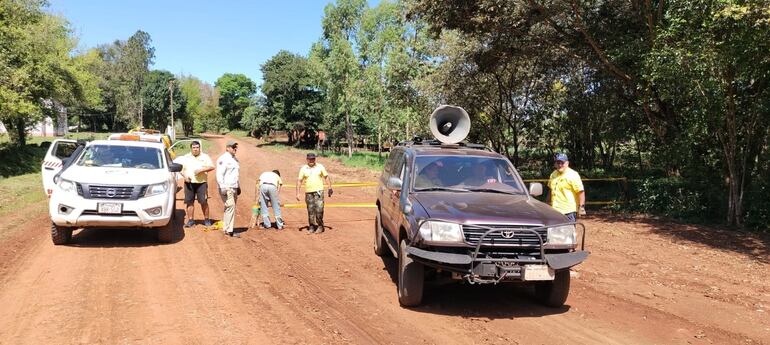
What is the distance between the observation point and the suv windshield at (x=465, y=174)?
6.78 meters

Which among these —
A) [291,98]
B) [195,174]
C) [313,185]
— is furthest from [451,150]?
[291,98]

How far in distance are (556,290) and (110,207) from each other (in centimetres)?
690

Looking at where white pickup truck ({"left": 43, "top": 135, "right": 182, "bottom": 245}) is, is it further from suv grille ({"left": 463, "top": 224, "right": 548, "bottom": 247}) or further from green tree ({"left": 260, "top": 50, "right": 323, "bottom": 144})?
green tree ({"left": 260, "top": 50, "right": 323, "bottom": 144})

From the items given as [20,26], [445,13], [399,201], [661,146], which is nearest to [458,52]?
[445,13]

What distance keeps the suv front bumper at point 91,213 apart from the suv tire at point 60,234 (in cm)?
35

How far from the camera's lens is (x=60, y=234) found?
876 cm

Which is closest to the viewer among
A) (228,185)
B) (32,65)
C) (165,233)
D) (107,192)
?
(107,192)

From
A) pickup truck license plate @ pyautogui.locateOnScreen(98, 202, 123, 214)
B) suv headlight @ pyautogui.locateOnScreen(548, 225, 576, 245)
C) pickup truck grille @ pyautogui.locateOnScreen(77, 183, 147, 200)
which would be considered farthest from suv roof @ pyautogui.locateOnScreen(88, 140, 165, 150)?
suv headlight @ pyautogui.locateOnScreen(548, 225, 576, 245)

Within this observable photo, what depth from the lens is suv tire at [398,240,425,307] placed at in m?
5.79

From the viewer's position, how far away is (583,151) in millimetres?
26453

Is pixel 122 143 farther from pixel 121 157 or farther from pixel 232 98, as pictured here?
pixel 232 98

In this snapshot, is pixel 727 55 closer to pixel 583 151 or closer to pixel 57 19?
pixel 583 151

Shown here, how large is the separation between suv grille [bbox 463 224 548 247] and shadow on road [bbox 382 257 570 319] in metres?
0.66

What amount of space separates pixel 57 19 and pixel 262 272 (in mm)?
37984
